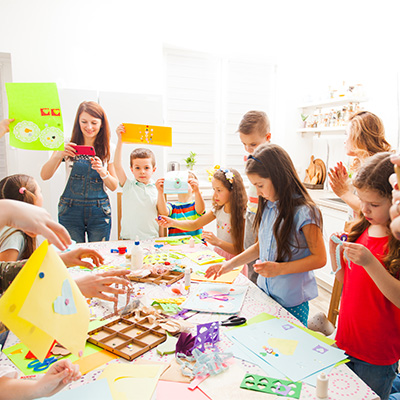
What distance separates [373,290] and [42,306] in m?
1.04

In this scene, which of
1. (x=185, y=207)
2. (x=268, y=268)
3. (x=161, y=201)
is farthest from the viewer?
(x=185, y=207)

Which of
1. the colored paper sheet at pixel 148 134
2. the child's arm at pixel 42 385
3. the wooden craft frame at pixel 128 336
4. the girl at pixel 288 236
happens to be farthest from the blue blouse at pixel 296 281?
the colored paper sheet at pixel 148 134

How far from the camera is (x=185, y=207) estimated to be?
98.0 inches

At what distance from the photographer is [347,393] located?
2.80 ft

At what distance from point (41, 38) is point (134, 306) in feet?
9.55

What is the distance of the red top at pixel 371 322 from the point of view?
3.77 ft

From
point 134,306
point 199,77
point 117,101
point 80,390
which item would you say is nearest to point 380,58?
point 199,77

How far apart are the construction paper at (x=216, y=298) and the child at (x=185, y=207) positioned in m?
0.93

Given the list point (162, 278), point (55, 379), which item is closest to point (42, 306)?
point (55, 379)

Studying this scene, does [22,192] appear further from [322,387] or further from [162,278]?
[322,387]

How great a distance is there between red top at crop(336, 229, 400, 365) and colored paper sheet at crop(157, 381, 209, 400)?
63cm

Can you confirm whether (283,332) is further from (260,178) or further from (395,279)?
(260,178)

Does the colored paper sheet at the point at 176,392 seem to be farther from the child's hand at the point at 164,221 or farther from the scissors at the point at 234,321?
the child's hand at the point at 164,221

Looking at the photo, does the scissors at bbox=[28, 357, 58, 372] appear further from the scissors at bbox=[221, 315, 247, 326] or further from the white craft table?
the scissors at bbox=[221, 315, 247, 326]
